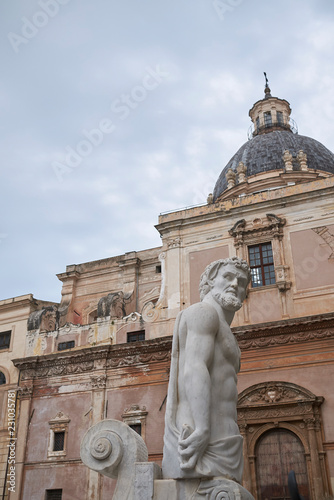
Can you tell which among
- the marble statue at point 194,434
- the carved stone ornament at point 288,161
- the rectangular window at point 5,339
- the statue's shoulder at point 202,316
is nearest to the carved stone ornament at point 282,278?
the carved stone ornament at point 288,161

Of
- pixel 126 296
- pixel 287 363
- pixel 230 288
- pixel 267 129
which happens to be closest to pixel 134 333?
pixel 126 296

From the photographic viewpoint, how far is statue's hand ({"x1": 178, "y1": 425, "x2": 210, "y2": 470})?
12.1ft

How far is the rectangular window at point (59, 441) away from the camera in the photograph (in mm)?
20984

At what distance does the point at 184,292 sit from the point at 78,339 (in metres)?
5.40

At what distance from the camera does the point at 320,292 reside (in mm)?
19094

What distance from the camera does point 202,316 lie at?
13.9ft

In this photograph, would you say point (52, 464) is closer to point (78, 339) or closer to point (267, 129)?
point (78, 339)

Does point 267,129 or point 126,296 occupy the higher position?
point 267,129

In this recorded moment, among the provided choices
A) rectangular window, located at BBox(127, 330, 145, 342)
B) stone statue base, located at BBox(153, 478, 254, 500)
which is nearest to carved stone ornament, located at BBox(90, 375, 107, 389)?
rectangular window, located at BBox(127, 330, 145, 342)

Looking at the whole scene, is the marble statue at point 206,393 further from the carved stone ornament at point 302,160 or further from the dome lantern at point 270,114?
the dome lantern at point 270,114

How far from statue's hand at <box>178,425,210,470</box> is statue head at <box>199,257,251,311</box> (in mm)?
1183

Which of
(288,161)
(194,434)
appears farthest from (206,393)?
(288,161)

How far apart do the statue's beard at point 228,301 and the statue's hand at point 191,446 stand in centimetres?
115

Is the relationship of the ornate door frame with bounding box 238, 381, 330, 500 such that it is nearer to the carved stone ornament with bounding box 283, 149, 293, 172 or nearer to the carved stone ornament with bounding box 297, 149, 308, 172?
the carved stone ornament with bounding box 283, 149, 293, 172
